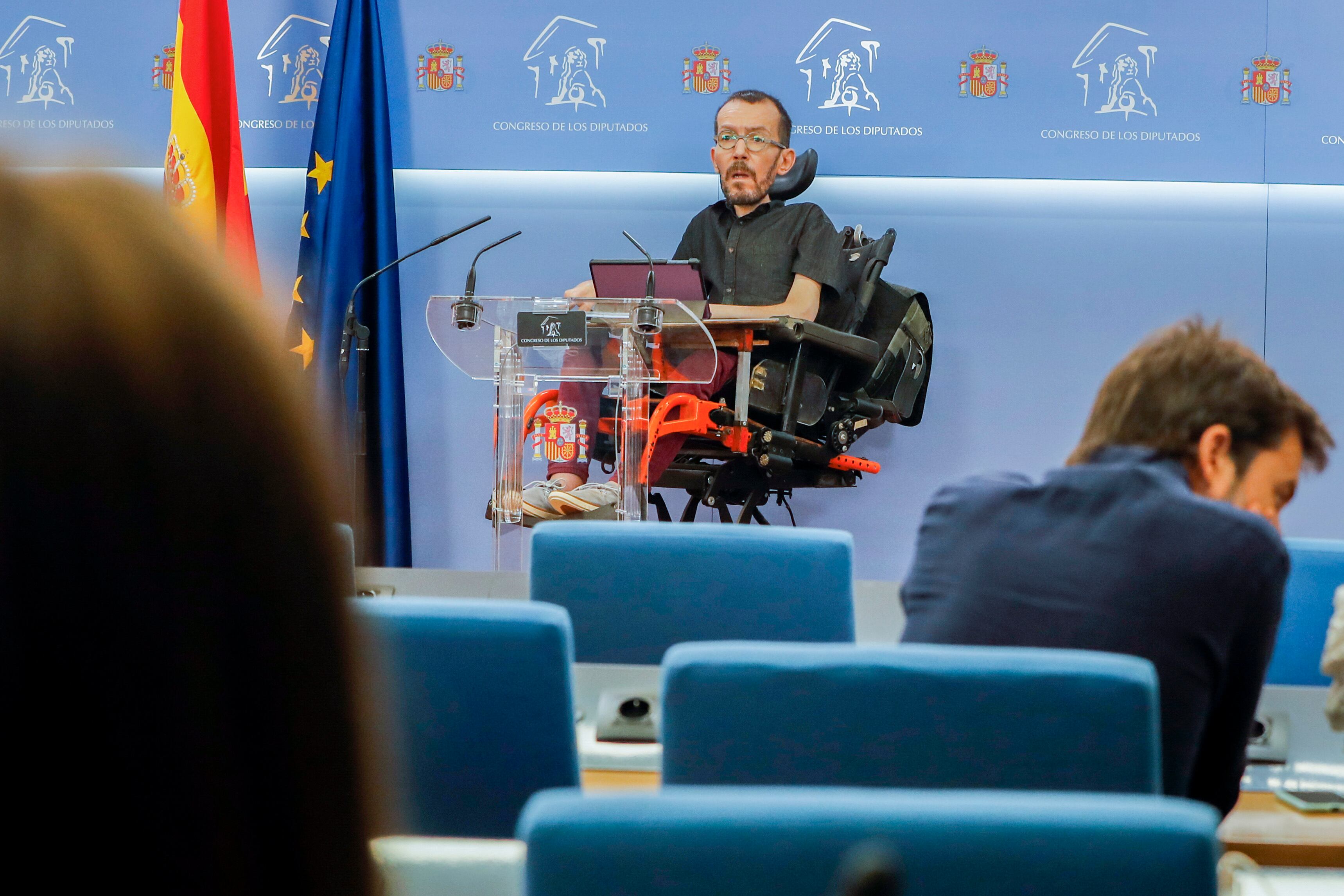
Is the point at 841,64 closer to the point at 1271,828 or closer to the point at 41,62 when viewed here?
the point at 41,62

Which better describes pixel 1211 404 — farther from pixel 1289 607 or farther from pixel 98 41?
pixel 98 41

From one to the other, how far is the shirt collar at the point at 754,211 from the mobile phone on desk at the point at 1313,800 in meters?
3.63

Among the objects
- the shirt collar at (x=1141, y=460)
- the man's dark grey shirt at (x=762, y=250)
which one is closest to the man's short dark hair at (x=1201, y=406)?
the shirt collar at (x=1141, y=460)

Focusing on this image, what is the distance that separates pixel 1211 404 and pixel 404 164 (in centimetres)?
396

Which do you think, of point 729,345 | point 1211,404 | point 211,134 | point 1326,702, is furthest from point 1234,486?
point 211,134

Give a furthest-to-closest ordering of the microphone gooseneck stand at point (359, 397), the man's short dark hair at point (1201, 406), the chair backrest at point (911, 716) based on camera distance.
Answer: the microphone gooseneck stand at point (359, 397), the man's short dark hair at point (1201, 406), the chair backrest at point (911, 716)

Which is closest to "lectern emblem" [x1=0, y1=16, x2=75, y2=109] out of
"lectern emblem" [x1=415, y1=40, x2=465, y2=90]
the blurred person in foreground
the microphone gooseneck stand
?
"lectern emblem" [x1=415, y1=40, x2=465, y2=90]

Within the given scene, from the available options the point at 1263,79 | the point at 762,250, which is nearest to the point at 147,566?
the point at 762,250

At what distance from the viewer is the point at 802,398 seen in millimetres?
4016

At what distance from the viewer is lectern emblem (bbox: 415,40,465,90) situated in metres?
4.88

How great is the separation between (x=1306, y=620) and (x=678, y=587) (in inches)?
43.8

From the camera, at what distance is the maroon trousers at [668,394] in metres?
3.57

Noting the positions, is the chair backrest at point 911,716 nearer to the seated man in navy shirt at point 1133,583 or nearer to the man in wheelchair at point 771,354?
the seated man in navy shirt at point 1133,583

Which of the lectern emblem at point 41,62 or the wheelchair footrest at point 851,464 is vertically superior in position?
the lectern emblem at point 41,62
